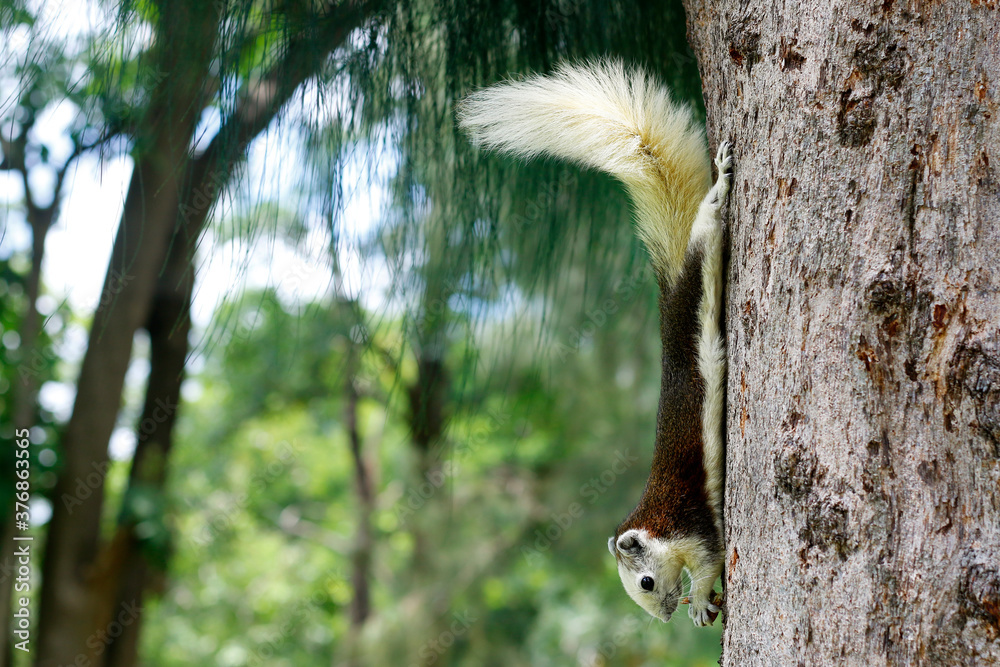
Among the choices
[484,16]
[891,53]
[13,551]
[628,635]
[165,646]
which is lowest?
[165,646]

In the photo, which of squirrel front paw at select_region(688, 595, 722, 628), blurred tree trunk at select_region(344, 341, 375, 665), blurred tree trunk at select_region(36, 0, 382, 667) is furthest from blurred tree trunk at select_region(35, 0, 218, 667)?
blurred tree trunk at select_region(344, 341, 375, 665)

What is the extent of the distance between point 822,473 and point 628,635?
3924 mm

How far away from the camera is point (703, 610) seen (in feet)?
3.48

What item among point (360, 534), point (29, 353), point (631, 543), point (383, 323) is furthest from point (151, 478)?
point (360, 534)

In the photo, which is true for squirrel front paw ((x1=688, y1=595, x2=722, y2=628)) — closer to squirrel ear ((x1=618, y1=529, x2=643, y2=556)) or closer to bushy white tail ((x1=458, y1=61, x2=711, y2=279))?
squirrel ear ((x1=618, y1=529, x2=643, y2=556))

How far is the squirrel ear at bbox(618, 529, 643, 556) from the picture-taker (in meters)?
1.12

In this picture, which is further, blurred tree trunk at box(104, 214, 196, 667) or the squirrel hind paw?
blurred tree trunk at box(104, 214, 196, 667)

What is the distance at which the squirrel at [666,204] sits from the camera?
965 millimetres

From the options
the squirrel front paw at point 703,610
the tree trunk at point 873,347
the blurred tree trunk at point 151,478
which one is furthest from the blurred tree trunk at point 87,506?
the tree trunk at point 873,347

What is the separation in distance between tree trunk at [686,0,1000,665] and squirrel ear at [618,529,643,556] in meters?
0.33

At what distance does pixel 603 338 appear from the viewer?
11.8 feet

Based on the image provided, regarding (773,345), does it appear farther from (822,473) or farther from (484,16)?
(484,16)

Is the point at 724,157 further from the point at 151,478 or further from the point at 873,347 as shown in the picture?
the point at 151,478

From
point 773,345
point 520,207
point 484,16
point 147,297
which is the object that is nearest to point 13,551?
point 147,297
